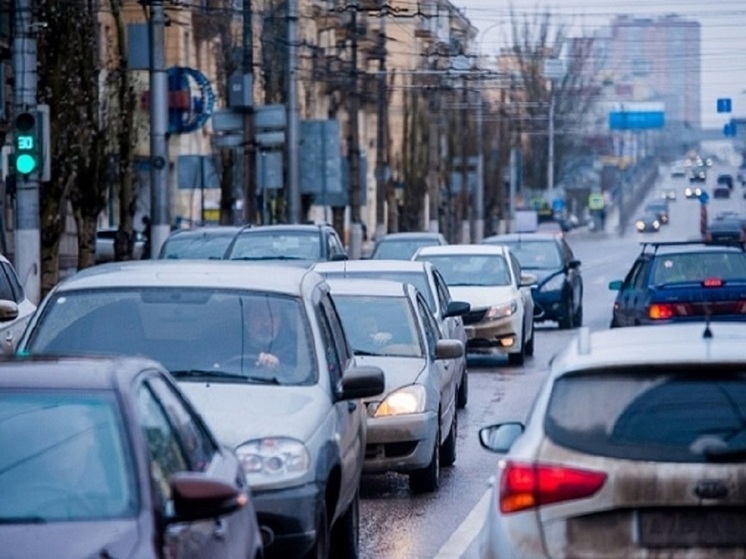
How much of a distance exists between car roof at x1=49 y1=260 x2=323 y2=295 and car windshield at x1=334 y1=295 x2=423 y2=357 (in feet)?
12.8

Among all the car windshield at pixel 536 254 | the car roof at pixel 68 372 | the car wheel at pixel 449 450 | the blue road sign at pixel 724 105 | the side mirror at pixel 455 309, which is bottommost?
the car wheel at pixel 449 450

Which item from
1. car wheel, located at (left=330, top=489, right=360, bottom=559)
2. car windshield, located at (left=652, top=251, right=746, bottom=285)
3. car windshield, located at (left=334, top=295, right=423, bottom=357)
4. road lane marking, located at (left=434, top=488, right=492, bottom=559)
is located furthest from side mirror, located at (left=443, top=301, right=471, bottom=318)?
car wheel, located at (left=330, top=489, right=360, bottom=559)

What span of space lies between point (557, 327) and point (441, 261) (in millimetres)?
9546

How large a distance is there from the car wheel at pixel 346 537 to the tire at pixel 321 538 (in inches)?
47.5

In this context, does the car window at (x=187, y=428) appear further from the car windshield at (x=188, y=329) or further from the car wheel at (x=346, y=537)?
the car wheel at (x=346, y=537)

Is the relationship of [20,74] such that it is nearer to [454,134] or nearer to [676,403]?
[676,403]

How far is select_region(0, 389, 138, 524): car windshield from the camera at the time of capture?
660 centimetres

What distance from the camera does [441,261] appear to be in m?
29.1

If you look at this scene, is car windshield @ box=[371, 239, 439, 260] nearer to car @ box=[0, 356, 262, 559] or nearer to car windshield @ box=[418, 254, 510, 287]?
car windshield @ box=[418, 254, 510, 287]

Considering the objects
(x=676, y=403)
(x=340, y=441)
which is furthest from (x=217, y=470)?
(x=340, y=441)

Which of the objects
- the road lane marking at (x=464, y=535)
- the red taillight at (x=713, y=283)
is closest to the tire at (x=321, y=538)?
the road lane marking at (x=464, y=535)

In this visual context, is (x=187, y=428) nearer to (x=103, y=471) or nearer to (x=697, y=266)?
(x=103, y=471)

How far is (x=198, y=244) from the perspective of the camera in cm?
2767

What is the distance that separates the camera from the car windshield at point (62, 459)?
6.60m
